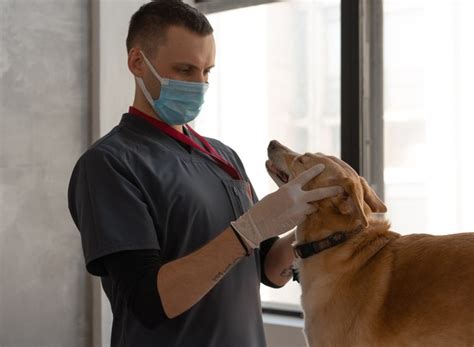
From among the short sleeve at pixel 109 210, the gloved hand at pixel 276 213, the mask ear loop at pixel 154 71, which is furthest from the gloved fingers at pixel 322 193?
the mask ear loop at pixel 154 71

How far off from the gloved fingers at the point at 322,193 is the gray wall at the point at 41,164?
1.79 m

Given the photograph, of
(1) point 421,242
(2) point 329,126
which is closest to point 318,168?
(1) point 421,242

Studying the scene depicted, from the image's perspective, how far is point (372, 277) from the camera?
1.61 m

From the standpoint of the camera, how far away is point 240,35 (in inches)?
142

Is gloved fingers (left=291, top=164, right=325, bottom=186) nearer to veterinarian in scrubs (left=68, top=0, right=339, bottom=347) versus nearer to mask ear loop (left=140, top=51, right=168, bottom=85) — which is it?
veterinarian in scrubs (left=68, top=0, right=339, bottom=347)

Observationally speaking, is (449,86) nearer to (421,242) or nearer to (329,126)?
(329,126)

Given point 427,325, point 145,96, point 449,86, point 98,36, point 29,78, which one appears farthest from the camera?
point 98,36

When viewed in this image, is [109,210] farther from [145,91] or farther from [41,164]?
[41,164]

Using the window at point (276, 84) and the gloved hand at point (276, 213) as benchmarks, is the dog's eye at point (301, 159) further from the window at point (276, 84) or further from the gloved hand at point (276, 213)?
the window at point (276, 84)

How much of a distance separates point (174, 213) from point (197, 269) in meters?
0.20

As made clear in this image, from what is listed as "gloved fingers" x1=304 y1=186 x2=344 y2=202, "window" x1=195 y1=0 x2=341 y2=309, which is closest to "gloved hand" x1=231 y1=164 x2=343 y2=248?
"gloved fingers" x1=304 y1=186 x2=344 y2=202

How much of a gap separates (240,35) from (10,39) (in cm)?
115

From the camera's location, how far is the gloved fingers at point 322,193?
159cm

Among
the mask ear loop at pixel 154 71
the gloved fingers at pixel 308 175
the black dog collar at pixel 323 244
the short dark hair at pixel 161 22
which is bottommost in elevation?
the black dog collar at pixel 323 244
